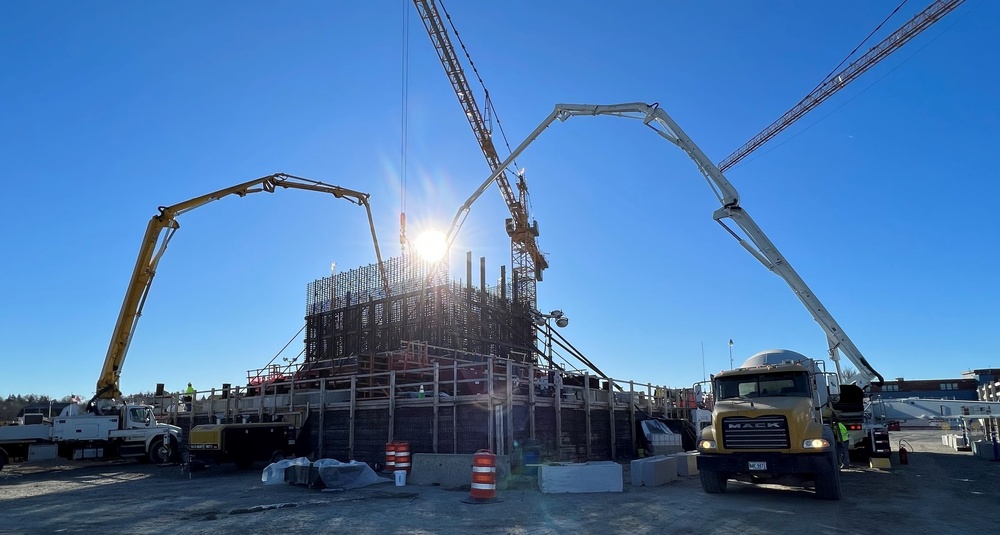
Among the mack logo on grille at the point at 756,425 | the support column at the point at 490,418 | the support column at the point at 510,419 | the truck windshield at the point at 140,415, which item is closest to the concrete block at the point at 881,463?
the mack logo on grille at the point at 756,425

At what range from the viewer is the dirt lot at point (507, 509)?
10148mm

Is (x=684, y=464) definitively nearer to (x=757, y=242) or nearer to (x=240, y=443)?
(x=757, y=242)

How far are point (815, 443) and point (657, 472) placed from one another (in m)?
4.70

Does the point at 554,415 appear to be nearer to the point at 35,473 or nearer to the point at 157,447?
the point at 157,447

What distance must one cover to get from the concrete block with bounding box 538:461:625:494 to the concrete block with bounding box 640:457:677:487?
145 cm

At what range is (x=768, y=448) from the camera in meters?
12.6

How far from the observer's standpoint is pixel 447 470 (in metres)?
16.6

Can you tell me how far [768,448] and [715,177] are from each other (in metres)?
10.3

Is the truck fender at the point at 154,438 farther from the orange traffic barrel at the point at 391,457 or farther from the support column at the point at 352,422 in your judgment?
the orange traffic barrel at the point at 391,457

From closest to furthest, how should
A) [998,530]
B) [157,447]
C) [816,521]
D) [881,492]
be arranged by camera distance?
1. [998,530]
2. [816,521]
3. [881,492]
4. [157,447]

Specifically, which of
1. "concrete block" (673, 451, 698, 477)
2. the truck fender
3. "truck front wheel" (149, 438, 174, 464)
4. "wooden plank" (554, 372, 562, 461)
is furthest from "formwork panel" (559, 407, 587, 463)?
the truck fender

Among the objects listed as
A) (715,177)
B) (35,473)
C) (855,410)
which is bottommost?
(35,473)

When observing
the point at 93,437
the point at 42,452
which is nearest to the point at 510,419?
the point at 93,437

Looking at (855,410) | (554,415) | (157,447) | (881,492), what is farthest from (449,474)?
(157,447)
